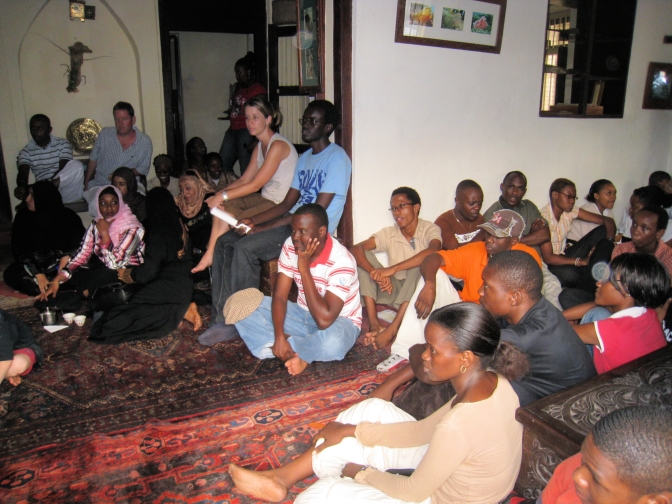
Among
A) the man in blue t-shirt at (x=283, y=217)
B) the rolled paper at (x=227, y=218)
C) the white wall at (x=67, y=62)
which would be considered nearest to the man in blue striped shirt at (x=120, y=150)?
the white wall at (x=67, y=62)

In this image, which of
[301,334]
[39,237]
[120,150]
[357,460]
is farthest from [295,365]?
[120,150]

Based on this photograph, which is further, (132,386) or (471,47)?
(471,47)

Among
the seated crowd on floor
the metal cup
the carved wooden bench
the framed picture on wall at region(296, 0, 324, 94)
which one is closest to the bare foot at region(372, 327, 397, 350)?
the seated crowd on floor

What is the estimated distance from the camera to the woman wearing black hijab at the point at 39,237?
14.0ft

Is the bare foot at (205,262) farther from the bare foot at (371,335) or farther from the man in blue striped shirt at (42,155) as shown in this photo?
the man in blue striped shirt at (42,155)

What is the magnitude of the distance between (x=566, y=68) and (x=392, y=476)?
4830 millimetres

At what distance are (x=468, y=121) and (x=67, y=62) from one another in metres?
4.75

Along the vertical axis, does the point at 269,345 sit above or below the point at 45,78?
below

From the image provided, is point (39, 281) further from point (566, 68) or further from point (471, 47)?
point (566, 68)

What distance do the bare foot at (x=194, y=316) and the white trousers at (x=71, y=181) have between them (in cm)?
279

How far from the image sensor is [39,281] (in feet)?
12.6

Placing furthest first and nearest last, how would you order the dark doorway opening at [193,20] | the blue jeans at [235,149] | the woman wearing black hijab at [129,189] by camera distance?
the dark doorway opening at [193,20] → the blue jeans at [235,149] → the woman wearing black hijab at [129,189]

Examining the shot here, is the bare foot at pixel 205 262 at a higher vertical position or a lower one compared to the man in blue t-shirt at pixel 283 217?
lower

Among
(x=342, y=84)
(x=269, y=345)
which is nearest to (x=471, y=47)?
(x=342, y=84)
